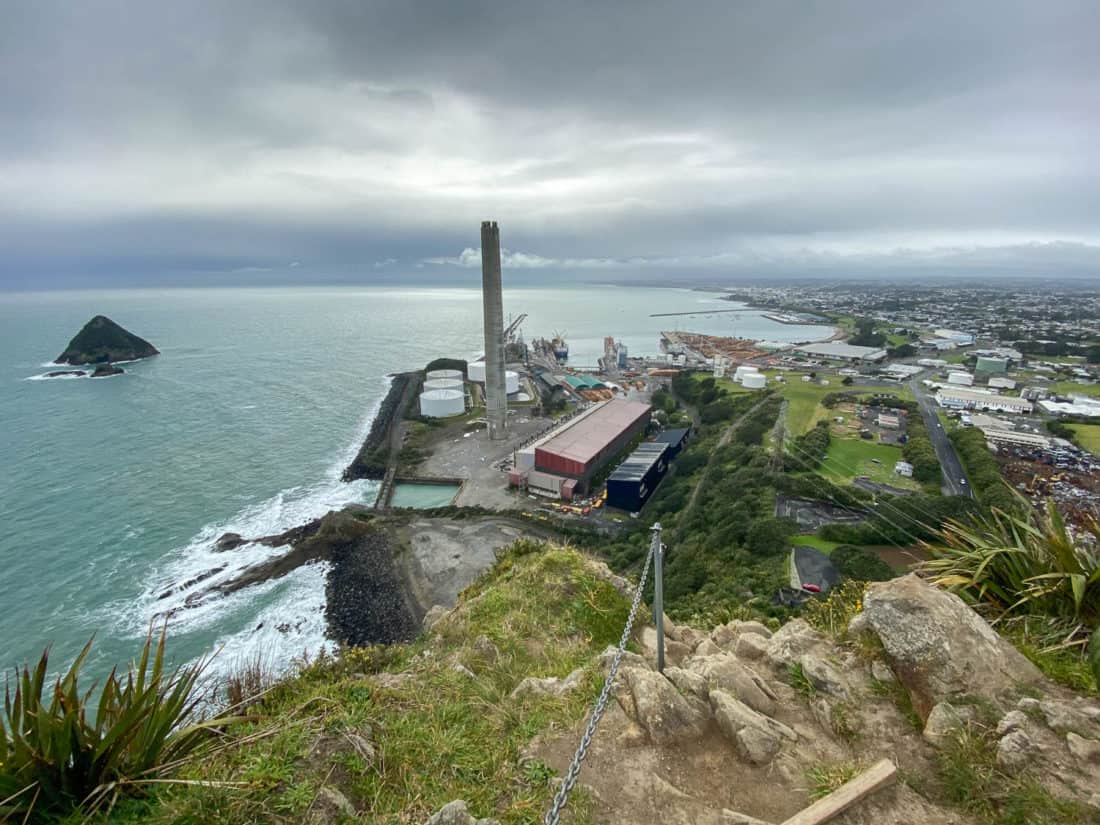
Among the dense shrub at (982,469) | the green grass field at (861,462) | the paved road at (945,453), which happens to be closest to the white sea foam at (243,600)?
the green grass field at (861,462)

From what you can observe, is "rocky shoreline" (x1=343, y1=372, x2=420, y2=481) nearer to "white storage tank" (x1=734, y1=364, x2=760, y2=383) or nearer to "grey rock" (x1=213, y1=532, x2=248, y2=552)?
"grey rock" (x1=213, y1=532, x2=248, y2=552)

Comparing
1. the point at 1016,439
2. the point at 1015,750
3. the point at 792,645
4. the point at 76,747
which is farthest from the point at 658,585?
the point at 1016,439

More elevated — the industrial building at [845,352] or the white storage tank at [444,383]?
the industrial building at [845,352]

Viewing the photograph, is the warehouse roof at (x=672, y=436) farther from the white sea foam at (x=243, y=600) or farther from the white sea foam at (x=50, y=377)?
the white sea foam at (x=50, y=377)

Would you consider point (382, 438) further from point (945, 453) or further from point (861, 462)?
point (945, 453)

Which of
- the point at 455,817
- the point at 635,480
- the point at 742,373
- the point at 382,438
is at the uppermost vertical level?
the point at 455,817
